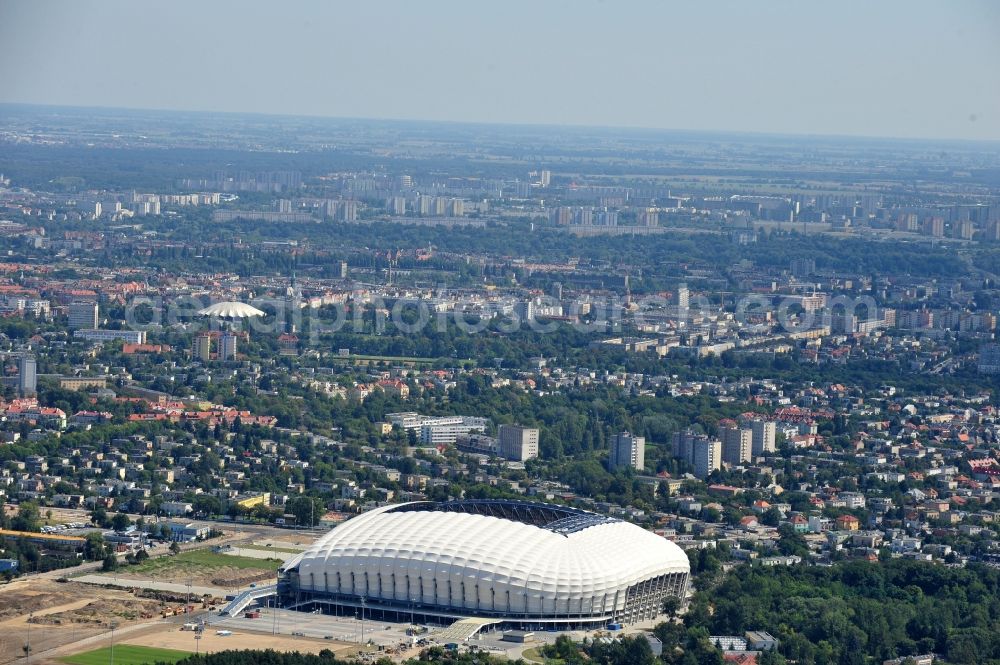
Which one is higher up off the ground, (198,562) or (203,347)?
(198,562)

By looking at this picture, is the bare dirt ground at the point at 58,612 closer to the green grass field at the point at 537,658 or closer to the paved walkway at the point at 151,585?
the paved walkway at the point at 151,585

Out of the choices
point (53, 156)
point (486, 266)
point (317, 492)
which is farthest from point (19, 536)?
point (53, 156)

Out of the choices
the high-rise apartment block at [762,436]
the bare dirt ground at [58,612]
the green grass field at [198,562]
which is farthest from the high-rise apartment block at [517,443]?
the bare dirt ground at [58,612]

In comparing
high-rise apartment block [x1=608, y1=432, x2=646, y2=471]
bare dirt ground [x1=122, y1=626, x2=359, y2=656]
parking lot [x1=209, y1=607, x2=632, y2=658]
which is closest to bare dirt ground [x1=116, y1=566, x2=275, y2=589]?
parking lot [x1=209, y1=607, x2=632, y2=658]

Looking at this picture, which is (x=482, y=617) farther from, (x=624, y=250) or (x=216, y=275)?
(x=624, y=250)

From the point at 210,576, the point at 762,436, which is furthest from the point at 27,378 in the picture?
the point at 210,576

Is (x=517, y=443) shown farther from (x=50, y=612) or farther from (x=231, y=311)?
(x=231, y=311)

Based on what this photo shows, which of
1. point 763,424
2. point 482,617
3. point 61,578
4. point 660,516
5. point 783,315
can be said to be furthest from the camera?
point 783,315
